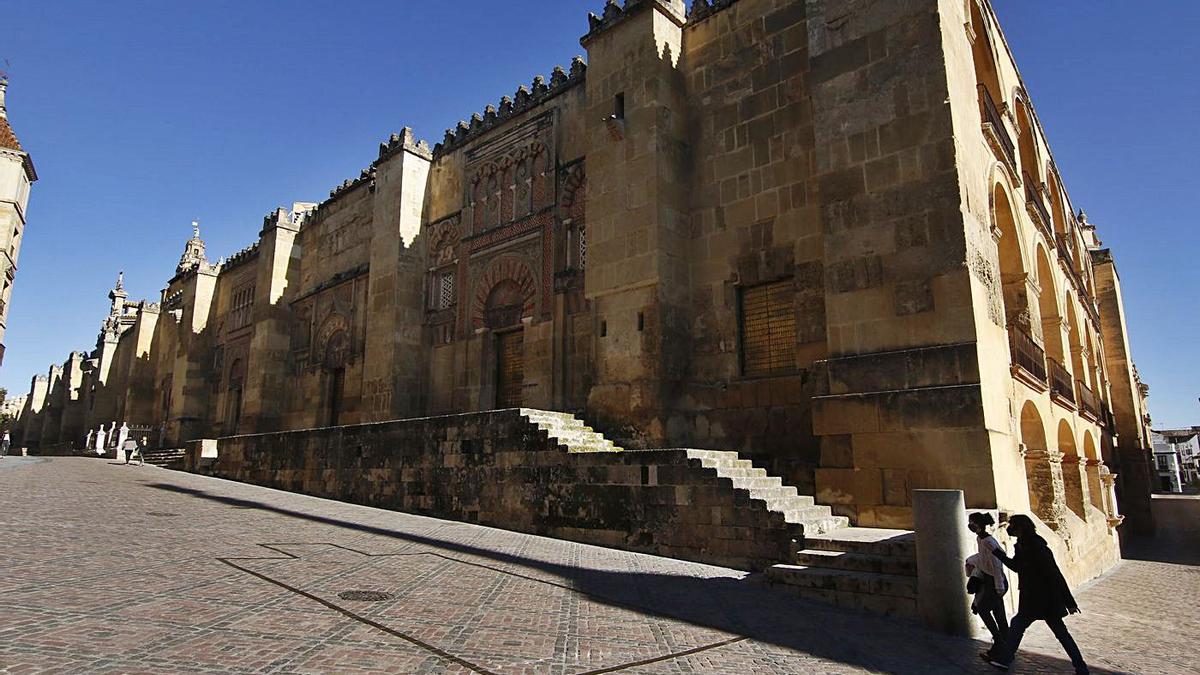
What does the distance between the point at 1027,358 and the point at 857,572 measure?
638cm

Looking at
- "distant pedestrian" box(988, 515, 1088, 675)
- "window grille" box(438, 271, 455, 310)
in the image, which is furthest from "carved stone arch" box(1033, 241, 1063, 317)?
"window grille" box(438, 271, 455, 310)

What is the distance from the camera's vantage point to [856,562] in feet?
21.9

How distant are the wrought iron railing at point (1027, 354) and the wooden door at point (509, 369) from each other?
9248mm

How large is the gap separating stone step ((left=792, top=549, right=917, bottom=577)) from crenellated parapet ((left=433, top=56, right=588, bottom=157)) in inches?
433

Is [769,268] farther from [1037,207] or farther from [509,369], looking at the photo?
[1037,207]

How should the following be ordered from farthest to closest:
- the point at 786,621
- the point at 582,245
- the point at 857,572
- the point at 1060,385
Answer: the point at 582,245 → the point at 1060,385 → the point at 857,572 → the point at 786,621

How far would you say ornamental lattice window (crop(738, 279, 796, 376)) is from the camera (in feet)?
35.4

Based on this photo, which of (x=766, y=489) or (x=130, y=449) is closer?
(x=766, y=489)

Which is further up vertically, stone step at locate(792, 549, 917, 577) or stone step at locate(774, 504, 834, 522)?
stone step at locate(774, 504, 834, 522)

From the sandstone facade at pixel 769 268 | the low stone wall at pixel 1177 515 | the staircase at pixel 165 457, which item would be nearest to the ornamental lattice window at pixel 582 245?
the sandstone facade at pixel 769 268

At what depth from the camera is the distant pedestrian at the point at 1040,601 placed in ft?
16.3

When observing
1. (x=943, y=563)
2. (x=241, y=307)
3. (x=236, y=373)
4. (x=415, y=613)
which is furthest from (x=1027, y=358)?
(x=241, y=307)

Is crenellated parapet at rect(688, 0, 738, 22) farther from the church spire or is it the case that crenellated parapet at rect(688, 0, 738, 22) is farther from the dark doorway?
the church spire

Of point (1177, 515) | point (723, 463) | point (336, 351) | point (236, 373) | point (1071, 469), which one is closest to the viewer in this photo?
point (723, 463)
